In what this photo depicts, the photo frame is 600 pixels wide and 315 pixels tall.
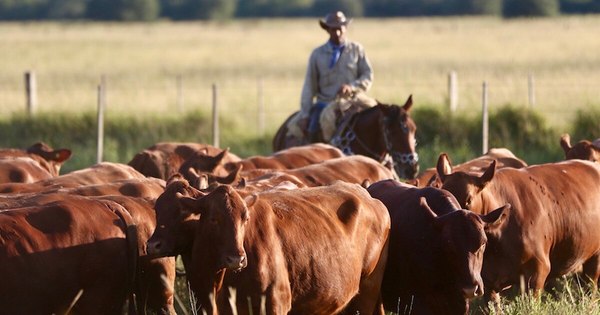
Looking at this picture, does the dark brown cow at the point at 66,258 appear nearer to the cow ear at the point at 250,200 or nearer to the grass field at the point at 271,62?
the cow ear at the point at 250,200

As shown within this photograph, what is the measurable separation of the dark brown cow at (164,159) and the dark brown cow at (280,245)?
14.8ft

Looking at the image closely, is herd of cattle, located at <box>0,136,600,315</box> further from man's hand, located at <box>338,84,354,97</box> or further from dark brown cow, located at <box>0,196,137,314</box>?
man's hand, located at <box>338,84,354,97</box>

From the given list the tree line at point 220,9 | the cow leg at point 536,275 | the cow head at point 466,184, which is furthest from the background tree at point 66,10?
the cow leg at point 536,275

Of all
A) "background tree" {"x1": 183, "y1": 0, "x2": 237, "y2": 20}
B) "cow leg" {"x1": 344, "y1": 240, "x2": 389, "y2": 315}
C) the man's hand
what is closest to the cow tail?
"cow leg" {"x1": 344, "y1": 240, "x2": 389, "y2": 315}

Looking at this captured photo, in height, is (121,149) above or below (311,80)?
below

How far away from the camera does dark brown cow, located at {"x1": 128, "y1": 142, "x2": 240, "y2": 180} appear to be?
12.6 metres

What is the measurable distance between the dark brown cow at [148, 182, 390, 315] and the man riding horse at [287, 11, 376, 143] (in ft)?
21.2

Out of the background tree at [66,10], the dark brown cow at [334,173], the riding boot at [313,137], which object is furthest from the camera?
the background tree at [66,10]

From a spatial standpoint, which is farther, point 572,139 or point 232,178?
point 572,139

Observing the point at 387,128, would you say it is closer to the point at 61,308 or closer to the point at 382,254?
the point at 382,254

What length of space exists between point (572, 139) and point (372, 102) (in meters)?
5.51

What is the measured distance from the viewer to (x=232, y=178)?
31.6 ft

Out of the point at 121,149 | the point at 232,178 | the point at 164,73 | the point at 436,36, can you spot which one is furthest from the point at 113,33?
the point at 232,178

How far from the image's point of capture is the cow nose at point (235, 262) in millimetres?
6664
